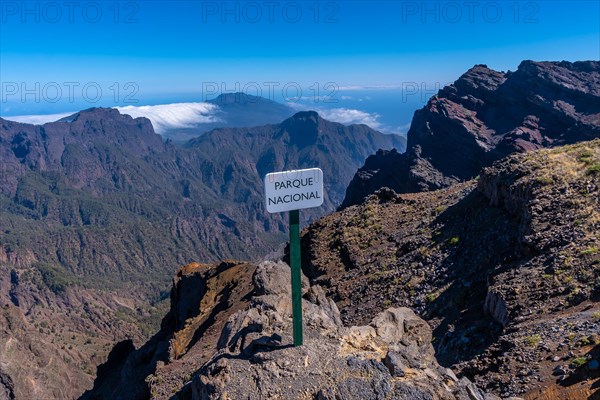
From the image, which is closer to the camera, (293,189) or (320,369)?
(293,189)

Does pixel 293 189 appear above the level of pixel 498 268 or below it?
above

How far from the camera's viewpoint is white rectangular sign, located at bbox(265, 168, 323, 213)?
10445 millimetres

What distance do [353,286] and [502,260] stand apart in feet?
29.3

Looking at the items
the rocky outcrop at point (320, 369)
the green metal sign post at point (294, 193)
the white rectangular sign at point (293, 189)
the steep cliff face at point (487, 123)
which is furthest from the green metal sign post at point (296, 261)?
the steep cliff face at point (487, 123)

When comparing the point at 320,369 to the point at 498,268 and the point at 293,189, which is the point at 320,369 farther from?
the point at 498,268

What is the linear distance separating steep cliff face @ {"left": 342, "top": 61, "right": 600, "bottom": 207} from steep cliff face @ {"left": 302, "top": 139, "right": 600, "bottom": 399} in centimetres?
7509

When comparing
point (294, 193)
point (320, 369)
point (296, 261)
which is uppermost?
point (294, 193)

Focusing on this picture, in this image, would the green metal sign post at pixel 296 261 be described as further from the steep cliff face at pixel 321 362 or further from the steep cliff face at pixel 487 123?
the steep cliff face at pixel 487 123

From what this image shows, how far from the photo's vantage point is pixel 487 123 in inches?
5118

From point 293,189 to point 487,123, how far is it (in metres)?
131

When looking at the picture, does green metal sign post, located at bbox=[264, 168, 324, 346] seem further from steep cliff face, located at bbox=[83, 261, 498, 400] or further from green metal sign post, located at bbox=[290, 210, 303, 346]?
steep cliff face, located at bbox=[83, 261, 498, 400]

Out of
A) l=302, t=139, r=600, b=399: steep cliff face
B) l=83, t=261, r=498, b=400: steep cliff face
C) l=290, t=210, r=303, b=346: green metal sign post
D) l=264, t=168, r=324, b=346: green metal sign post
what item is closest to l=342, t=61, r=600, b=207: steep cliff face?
l=302, t=139, r=600, b=399: steep cliff face

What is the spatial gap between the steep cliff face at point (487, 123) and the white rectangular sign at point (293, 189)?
97419 mm

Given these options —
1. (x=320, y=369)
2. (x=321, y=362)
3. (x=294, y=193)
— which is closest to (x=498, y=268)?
(x=321, y=362)
